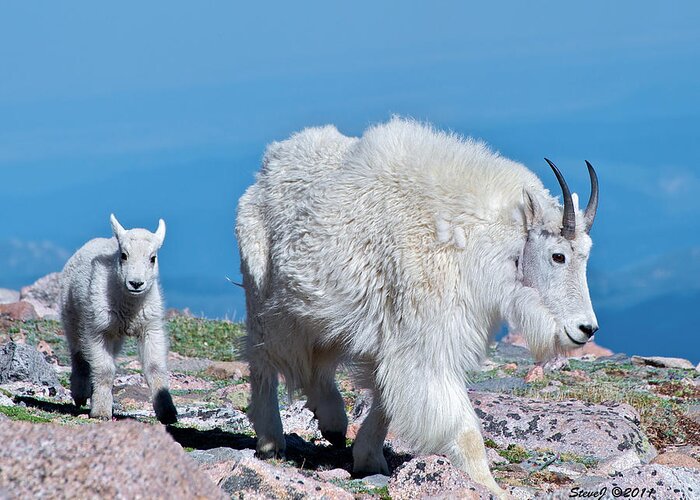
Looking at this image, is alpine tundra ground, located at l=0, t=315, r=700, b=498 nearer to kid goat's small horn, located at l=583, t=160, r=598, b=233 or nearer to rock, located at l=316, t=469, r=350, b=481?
rock, located at l=316, t=469, r=350, b=481

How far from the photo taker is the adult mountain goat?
693cm

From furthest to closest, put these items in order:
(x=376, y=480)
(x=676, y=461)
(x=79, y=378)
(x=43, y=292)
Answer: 1. (x=43, y=292)
2. (x=79, y=378)
3. (x=676, y=461)
4. (x=376, y=480)

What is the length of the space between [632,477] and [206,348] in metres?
13.4

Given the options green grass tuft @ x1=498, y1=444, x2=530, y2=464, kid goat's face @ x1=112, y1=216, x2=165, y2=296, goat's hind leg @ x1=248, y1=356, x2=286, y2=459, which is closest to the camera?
goat's hind leg @ x1=248, y1=356, x2=286, y2=459

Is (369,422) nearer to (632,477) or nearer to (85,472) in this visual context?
(632,477)

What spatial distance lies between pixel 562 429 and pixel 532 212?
3280 mm

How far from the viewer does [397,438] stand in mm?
8914

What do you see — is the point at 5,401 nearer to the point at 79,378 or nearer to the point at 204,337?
the point at 79,378

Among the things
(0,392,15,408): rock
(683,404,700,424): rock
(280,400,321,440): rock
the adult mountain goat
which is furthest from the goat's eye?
(683,404,700,424): rock

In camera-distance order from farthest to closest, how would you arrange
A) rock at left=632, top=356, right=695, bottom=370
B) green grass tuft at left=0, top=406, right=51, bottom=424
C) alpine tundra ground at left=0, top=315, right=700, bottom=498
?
rock at left=632, top=356, right=695, bottom=370 → green grass tuft at left=0, top=406, right=51, bottom=424 → alpine tundra ground at left=0, top=315, right=700, bottom=498

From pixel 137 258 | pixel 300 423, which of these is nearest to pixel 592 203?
pixel 300 423

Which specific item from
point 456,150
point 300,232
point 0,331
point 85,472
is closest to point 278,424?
point 300,232

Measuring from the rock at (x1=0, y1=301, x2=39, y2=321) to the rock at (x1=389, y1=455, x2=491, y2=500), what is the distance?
15.5 meters

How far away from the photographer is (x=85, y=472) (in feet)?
12.7
